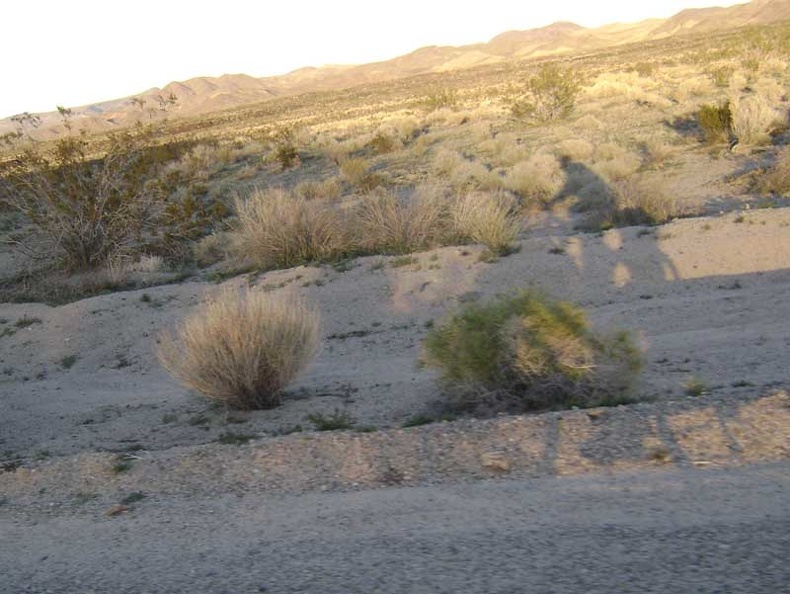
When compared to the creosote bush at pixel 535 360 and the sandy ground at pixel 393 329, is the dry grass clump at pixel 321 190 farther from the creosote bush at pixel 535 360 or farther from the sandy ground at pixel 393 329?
the creosote bush at pixel 535 360

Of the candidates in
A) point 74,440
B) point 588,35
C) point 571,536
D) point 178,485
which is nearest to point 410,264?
point 74,440

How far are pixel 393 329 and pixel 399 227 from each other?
4.89m

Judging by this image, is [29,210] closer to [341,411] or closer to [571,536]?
[341,411]

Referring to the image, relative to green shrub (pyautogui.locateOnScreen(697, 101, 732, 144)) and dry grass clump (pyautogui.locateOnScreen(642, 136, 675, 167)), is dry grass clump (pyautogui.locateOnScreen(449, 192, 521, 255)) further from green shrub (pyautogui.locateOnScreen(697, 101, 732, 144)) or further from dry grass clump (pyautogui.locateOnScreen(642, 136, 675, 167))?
green shrub (pyautogui.locateOnScreen(697, 101, 732, 144))

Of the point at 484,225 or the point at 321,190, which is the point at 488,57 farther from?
the point at 484,225

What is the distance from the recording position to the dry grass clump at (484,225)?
1656cm

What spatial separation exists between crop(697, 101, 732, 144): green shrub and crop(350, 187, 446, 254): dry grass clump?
12012mm

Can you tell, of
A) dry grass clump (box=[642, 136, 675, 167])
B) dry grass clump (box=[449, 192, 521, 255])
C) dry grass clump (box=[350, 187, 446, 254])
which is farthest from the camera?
dry grass clump (box=[642, 136, 675, 167])

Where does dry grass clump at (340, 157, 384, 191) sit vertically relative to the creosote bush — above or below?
above

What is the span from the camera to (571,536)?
16.3 feet

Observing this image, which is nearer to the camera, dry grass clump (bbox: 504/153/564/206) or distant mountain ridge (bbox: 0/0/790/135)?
dry grass clump (bbox: 504/153/564/206)

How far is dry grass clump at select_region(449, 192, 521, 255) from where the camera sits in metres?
16.6

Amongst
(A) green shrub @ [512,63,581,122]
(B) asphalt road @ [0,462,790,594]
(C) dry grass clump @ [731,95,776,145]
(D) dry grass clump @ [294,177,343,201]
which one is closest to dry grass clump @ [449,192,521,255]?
(D) dry grass clump @ [294,177,343,201]

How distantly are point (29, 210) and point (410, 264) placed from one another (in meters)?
11.1
